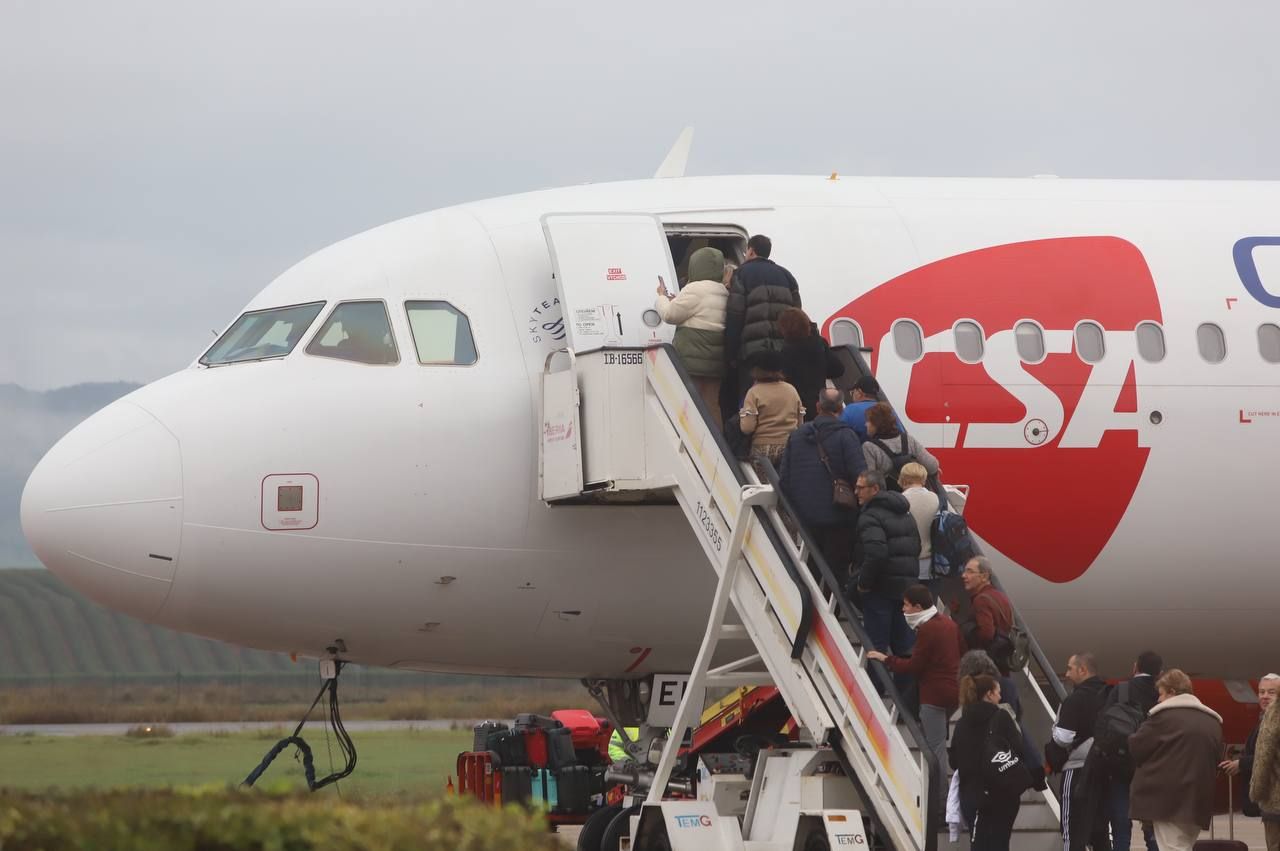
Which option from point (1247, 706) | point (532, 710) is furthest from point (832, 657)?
point (532, 710)

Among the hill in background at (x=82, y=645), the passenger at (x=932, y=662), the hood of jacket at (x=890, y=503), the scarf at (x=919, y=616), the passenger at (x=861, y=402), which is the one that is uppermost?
the passenger at (x=861, y=402)

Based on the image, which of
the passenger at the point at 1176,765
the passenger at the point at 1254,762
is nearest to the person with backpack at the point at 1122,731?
the passenger at the point at 1176,765

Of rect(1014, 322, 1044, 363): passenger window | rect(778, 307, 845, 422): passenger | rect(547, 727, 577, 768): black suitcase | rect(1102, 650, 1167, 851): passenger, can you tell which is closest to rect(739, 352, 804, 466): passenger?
rect(778, 307, 845, 422): passenger

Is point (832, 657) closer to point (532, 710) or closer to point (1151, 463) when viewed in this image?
point (1151, 463)

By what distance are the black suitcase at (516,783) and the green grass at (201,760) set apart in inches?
131

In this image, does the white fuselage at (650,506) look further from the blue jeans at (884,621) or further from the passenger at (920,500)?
the blue jeans at (884,621)

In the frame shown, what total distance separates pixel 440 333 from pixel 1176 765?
6110mm

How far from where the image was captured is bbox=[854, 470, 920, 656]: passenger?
11.5 m

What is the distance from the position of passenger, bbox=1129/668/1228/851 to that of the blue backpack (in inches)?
70.0

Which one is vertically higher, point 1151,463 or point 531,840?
point 1151,463

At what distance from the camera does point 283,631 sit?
13.7 m

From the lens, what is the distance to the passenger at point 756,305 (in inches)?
509

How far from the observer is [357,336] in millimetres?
13867

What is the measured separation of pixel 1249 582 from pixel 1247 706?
11.9ft
